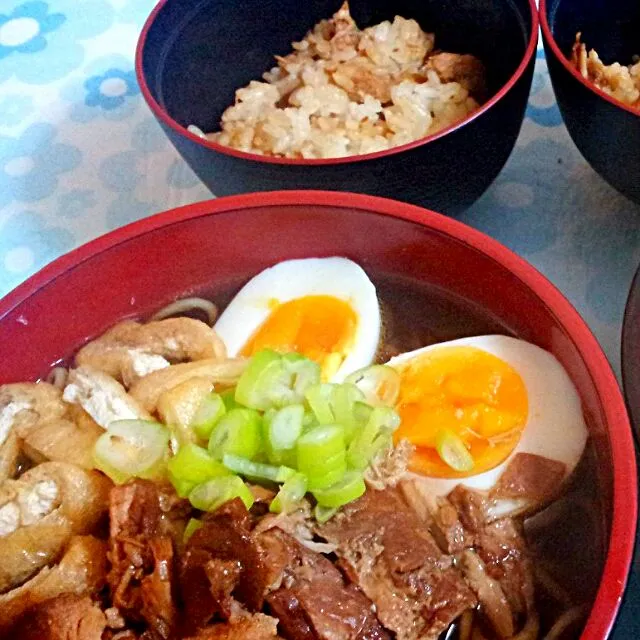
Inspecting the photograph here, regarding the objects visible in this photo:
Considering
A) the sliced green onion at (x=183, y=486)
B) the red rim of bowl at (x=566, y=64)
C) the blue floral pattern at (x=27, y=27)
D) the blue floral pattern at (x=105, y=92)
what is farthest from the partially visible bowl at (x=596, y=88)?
the blue floral pattern at (x=27, y=27)

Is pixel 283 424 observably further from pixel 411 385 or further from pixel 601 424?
pixel 601 424

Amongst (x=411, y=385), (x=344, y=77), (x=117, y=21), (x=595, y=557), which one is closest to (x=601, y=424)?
(x=595, y=557)

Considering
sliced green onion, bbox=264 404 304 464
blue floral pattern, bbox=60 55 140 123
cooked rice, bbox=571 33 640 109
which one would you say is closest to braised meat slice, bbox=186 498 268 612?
sliced green onion, bbox=264 404 304 464

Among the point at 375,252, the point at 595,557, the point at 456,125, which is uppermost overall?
the point at 456,125

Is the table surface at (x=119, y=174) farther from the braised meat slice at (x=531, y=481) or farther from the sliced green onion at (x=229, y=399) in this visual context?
the sliced green onion at (x=229, y=399)

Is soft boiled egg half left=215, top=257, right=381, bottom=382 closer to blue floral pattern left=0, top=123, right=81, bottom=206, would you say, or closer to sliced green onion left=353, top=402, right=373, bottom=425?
sliced green onion left=353, top=402, right=373, bottom=425

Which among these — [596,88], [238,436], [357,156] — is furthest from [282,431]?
[596,88]

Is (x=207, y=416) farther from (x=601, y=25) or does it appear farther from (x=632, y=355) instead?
(x=601, y=25)
